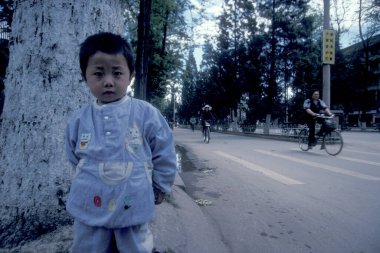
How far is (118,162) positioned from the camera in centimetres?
170

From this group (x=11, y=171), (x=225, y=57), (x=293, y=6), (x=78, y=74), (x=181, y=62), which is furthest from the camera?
(x=225, y=57)

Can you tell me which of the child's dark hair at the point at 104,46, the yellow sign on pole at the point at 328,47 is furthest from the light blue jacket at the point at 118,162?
the yellow sign on pole at the point at 328,47

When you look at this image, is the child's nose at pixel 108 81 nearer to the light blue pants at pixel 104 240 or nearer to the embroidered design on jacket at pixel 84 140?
the embroidered design on jacket at pixel 84 140

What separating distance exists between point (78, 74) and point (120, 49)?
880 millimetres

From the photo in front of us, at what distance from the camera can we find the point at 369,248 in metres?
2.84

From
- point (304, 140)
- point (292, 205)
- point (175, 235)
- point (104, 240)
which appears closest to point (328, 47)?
point (304, 140)

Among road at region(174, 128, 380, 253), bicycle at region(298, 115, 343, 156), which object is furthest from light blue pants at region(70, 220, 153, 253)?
bicycle at region(298, 115, 343, 156)

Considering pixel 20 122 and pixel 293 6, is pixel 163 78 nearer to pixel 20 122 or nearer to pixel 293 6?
pixel 293 6

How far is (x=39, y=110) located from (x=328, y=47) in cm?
1371

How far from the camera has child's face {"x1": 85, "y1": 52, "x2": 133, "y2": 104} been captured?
1783 millimetres

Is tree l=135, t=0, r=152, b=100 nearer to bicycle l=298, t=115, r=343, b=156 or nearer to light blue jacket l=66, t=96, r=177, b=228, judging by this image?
light blue jacket l=66, t=96, r=177, b=228

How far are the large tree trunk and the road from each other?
1597mm

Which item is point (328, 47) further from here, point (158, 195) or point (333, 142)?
point (158, 195)

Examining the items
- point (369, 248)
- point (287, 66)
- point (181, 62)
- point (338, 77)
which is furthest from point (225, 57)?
point (369, 248)
